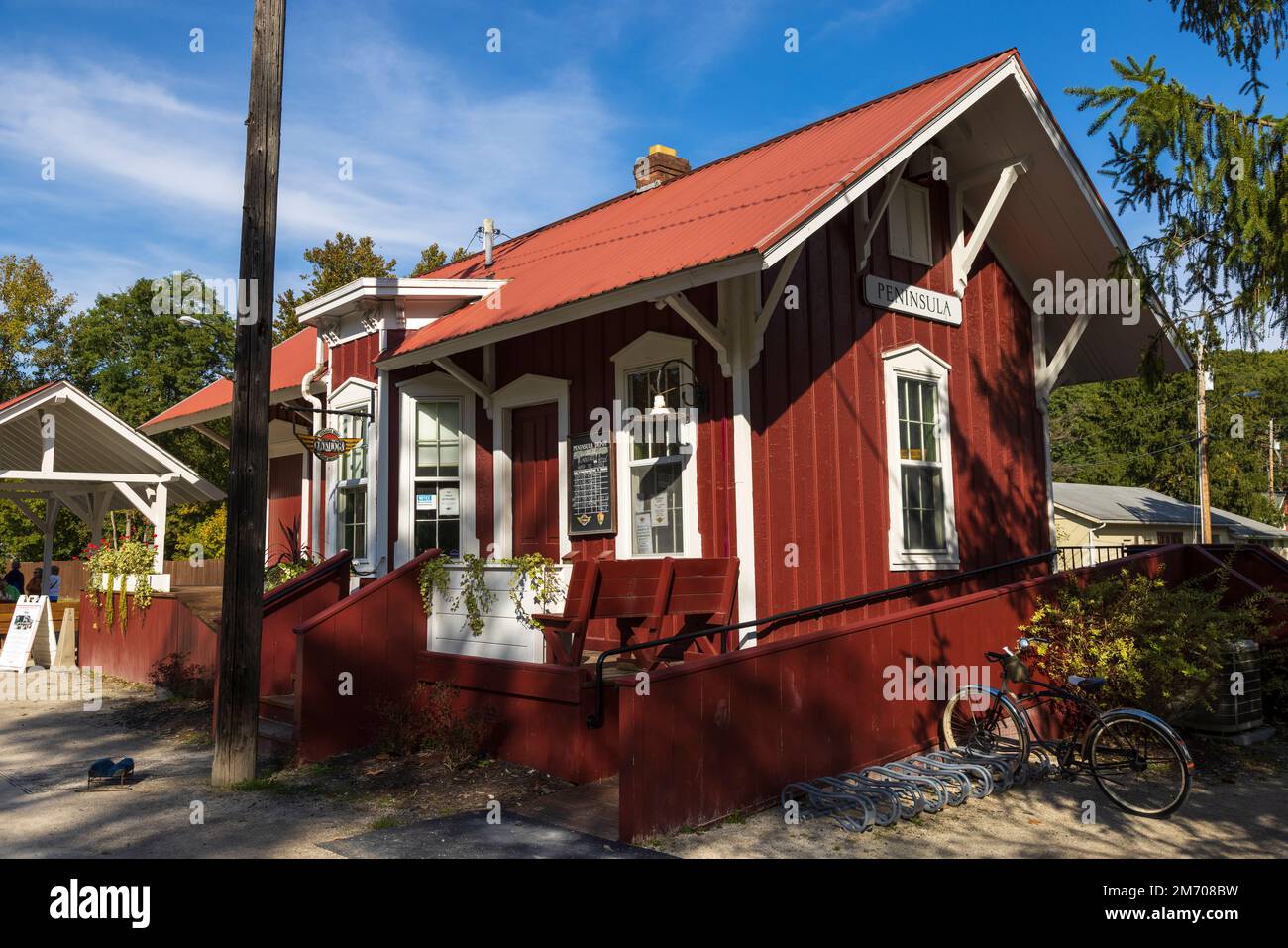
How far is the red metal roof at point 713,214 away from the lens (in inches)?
329

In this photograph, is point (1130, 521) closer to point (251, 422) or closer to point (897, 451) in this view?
point (897, 451)

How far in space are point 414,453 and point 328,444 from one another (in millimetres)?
941

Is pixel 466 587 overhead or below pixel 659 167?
below

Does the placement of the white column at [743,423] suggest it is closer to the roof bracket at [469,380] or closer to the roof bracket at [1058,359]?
the roof bracket at [469,380]

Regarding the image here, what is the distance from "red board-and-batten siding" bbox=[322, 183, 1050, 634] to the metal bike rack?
192 cm

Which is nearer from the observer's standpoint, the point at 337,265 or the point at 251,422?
the point at 251,422

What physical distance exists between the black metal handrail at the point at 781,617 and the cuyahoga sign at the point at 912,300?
109 inches

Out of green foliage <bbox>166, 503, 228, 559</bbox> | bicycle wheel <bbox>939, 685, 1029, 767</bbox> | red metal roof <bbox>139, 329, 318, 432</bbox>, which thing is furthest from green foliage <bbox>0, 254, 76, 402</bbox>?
bicycle wheel <bbox>939, 685, 1029, 767</bbox>

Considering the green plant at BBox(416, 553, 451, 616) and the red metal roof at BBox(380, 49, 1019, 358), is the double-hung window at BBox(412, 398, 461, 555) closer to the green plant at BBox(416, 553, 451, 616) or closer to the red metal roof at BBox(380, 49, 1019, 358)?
the red metal roof at BBox(380, 49, 1019, 358)

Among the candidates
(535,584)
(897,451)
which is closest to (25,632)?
(535,584)

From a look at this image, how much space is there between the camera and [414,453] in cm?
1163

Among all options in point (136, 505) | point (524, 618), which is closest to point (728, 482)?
point (524, 618)

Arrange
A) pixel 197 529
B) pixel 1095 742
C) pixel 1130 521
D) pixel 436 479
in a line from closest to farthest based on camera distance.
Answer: pixel 1095 742, pixel 436 479, pixel 197 529, pixel 1130 521

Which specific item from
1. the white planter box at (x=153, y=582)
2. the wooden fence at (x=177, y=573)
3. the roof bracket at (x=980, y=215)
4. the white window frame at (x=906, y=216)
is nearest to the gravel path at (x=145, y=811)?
the white planter box at (x=153, y=582)
